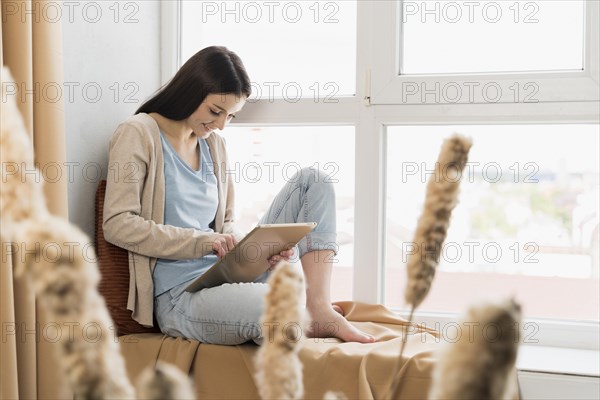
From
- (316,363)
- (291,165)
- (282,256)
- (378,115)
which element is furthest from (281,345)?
(291,165)

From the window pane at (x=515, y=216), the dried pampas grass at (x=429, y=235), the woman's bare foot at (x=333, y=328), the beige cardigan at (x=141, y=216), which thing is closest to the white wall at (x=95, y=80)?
the beige cardigan at (x=141, y=216)

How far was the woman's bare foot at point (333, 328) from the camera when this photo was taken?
82.3 inches

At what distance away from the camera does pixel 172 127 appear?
2.27m

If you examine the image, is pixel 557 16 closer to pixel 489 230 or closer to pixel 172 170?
pixel 489 230

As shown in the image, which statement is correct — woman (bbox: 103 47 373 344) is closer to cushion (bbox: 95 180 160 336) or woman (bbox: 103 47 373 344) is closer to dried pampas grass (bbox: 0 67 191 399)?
cushion (bbox: 95 180 160 336)

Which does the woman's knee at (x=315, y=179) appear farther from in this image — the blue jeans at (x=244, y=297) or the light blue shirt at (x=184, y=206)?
the light blue shirt at (x=184, y=206)

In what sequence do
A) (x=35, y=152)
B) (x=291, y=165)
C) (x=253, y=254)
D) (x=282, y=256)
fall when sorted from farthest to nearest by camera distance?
(x=291, y=165) → (x=282, y=256) → (x=253, y=254) → (x=35, y=152)

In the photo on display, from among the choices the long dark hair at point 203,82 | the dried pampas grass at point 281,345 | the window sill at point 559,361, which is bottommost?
the window sill at point 559,361

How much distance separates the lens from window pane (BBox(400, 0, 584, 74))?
2.44 metres

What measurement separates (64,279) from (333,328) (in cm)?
194

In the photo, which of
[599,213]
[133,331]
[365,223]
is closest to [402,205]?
[365,223]

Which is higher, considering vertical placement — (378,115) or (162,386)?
(378,115)

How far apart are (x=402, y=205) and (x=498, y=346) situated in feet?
8.05

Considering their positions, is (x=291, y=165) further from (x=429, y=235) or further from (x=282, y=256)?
(x=429, y=235)
